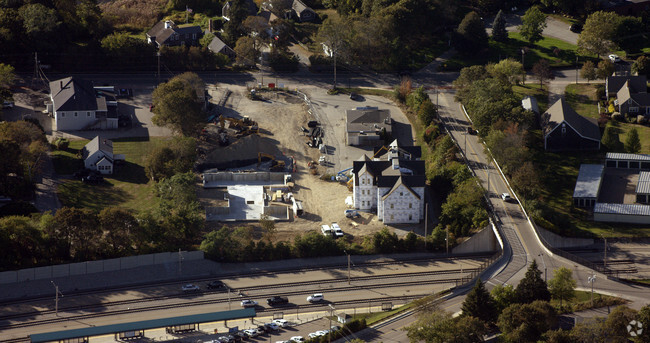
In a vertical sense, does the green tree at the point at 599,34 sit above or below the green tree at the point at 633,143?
above

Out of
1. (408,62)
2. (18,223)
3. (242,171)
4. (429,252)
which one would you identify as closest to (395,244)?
(429,252)

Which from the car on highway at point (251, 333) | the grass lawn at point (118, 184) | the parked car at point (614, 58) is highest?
the parked car at point (614, 58)

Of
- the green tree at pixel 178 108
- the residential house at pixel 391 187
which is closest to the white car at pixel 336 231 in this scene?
the residential house at pixel 391 187

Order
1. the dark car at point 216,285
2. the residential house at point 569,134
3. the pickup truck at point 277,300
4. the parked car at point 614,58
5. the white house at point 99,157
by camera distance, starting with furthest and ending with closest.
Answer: the parked car at point 614,58, the residential house at point 569,134, the white house at point 99,157, the dark car at point 216,285, the pickup truck at point 277,300

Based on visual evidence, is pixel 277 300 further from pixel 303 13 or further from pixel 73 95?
pixel 303 13

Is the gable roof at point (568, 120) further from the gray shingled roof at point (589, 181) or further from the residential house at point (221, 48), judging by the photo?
the residential house at point (221, 48)

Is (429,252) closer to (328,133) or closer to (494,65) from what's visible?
(328,133)

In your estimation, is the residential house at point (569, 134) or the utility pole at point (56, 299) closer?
the utility pole at point (56, 299)

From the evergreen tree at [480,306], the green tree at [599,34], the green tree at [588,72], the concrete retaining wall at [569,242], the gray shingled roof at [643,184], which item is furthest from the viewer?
the green tree at [599,34]
